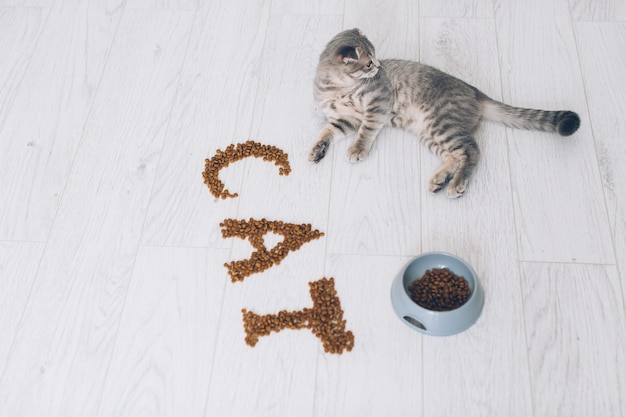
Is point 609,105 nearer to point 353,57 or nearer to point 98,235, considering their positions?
point 353,57

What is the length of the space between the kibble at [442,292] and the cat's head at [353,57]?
727 millimetres

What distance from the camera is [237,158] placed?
197 cm

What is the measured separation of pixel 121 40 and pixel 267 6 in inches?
25.4

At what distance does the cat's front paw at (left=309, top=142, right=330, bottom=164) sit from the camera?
1925 mm

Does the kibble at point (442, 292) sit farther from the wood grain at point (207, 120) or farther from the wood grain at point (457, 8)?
the wood grain at point (457, 8)

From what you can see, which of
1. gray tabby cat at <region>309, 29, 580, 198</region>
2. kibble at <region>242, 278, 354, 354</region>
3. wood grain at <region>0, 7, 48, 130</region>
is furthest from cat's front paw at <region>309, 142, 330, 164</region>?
wood grain at <region>0, 7, 48, 130</region>

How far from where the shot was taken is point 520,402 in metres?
1.46

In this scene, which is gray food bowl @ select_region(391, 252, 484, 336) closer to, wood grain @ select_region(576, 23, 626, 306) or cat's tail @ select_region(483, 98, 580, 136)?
wood grain @ select_region(576, 23, 626, 306)

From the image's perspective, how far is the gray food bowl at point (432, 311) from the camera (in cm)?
148

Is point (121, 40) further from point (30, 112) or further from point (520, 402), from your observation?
point (520, 402)

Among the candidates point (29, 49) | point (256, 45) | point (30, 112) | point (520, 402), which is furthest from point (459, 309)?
point (29, 49)

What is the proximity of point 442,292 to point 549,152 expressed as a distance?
2.37 ft

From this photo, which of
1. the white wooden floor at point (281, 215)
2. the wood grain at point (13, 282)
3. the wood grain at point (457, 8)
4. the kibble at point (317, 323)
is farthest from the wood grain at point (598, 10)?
the wood grain at point (13, 282)

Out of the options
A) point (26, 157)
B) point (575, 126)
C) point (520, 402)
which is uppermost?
point (575, 126)
